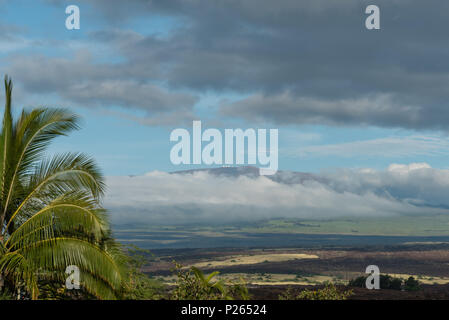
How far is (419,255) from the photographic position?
385ft

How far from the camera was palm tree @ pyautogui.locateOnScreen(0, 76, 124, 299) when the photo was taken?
14.7 metres

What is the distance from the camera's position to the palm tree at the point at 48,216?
14.7 m

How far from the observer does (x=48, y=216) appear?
14914 mm
